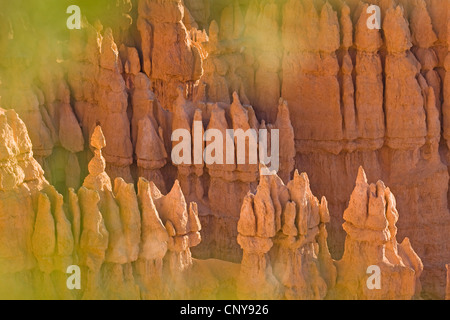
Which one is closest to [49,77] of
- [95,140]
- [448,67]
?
[95,140]

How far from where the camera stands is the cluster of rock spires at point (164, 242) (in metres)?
12.9

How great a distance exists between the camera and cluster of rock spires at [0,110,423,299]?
12883mm

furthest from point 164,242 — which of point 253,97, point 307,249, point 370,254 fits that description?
point 253,97

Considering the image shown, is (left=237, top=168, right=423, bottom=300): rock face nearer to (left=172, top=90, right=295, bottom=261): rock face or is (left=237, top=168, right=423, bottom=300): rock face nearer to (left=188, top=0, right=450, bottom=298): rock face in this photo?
(left=172, top=90, right=295, bottom=261): rock face

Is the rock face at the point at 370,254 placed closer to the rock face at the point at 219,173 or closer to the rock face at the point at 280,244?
the rock face at the point at 280,244

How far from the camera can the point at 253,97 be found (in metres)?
20.3

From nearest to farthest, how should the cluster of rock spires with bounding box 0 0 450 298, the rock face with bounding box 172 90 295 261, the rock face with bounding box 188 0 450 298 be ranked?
the rock face with bounding box 172 90 295 261 < the cluster of rock spires with bounding box 0 0 450 298 < the rock face with bounding box 188 0 450 298

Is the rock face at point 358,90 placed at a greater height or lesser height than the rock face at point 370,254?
greater

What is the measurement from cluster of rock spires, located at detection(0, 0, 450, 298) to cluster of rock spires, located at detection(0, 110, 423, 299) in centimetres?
440

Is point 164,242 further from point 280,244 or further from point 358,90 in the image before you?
point 358,90

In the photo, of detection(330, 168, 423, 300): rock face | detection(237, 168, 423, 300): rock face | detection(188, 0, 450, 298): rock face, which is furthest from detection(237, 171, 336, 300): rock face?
detection(188, 0, 450, 298): rock face

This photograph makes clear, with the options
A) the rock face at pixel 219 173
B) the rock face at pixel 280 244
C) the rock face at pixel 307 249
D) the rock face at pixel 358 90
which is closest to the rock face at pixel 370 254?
the rock face at pixel 307 249

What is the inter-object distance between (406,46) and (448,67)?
1154 millimetres

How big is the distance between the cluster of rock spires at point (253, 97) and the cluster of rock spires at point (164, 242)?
4401 millimetres
